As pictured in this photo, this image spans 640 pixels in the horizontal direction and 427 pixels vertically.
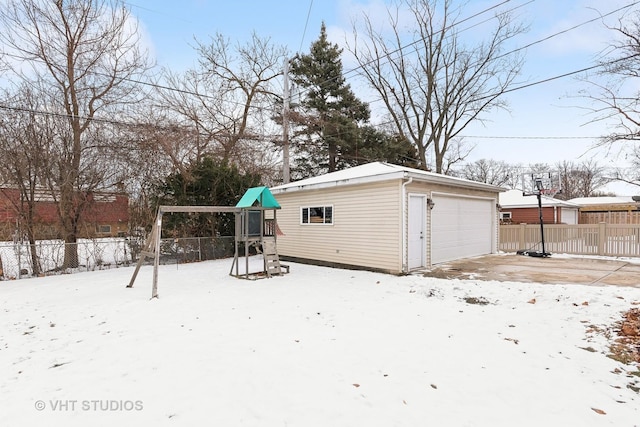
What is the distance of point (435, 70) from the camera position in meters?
19.7

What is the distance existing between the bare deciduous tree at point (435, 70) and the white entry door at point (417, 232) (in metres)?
12.3

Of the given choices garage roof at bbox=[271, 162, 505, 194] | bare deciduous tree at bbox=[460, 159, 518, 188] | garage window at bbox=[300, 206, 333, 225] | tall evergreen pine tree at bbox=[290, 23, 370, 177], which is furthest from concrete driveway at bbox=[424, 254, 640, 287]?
bare deciduous tree at bbox=[460, 159, 518, 188]

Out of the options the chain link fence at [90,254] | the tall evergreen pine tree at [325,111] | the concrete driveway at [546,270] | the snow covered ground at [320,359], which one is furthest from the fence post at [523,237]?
the chain link fence at [90,254]

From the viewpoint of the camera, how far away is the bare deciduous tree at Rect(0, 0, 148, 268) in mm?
9609

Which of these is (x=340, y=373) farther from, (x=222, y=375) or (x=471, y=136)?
(x=471, y=136)

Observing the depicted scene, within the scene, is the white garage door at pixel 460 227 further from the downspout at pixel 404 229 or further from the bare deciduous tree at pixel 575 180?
the bare deciduous tree at pixel 575 180

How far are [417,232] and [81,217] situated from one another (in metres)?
10.2

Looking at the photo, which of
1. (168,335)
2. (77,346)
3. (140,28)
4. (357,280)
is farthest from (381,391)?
(140,28)

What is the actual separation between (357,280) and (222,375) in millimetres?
5045

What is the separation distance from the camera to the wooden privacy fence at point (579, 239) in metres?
10.2

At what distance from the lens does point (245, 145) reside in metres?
15.5

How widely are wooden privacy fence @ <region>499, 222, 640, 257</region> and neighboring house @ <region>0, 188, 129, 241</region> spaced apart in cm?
1440

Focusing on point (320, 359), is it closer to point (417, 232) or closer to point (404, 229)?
point (404, 229)

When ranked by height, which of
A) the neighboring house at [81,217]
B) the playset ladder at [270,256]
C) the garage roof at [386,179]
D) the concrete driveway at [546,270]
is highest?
the garage roof at [386,179]
